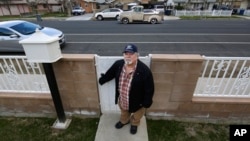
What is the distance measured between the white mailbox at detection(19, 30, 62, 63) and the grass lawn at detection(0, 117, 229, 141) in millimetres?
A: 1402

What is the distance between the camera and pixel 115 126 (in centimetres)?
280

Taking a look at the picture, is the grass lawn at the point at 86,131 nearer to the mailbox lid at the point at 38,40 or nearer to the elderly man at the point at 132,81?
the elderly man at the point at 132,81

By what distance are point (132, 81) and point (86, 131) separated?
55.0 inches

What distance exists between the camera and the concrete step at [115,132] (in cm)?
261

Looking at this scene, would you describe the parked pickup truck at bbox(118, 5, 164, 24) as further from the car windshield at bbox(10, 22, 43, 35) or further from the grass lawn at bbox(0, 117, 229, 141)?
the grass lawn at bbox(0, 117, 229, 141)

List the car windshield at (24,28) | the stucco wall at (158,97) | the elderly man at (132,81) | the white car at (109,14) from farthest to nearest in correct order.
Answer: the white car at (109,14) → the car windshield at (24,28) → the stucco wall at (158,97) → the elderly man at (132,81)

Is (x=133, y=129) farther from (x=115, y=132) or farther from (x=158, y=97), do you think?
(x=158, y=97)

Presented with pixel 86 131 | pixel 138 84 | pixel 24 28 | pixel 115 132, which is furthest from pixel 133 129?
pixel 24 28

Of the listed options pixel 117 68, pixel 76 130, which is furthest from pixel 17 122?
pixel 117 68

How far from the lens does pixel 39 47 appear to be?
2.03 metres

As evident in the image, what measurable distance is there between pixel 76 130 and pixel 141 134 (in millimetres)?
1164

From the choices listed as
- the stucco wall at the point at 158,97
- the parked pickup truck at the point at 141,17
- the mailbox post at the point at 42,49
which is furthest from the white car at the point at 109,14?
the mailbox post at the point at 42,49

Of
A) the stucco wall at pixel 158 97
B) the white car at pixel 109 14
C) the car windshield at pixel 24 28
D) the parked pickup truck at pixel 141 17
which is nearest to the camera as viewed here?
the stucco wall at pixel 158 97

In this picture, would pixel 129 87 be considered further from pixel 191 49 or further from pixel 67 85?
pixel 191 49
